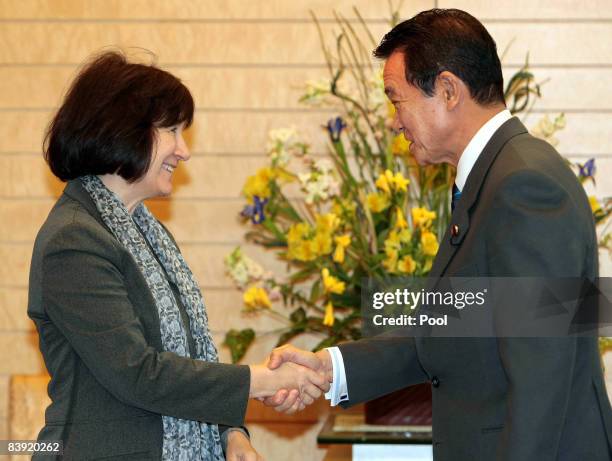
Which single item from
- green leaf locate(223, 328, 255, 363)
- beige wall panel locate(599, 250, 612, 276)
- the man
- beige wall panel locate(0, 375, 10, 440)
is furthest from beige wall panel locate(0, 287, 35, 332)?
beige wall panel locate(599, 250, 612, 276)

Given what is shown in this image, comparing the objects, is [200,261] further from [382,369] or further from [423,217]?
[382,369]

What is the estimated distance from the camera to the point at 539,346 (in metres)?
1.57

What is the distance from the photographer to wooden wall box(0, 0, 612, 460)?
323 cm

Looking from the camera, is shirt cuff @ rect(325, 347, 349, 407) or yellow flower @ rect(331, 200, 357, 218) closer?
shirt cuff @ rect(325, 347, 349, 407)

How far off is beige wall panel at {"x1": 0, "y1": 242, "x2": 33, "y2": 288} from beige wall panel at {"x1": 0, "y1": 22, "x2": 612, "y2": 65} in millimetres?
697

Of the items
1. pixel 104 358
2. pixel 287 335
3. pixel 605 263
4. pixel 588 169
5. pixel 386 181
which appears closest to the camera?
pixel 104 358

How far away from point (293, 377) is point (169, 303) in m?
0.45

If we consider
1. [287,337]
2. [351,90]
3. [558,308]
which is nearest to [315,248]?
[287,337]

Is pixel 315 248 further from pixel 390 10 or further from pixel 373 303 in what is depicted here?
pixel 390 10

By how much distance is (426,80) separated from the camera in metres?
1.95

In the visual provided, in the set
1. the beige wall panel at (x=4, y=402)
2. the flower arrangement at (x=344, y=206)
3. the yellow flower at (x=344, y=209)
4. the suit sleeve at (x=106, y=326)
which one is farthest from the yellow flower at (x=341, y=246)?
the beige wall panel at (x=4, y=402)

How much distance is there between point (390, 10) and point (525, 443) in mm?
2041

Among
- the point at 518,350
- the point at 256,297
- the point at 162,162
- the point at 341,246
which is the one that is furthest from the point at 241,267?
the point at 518,350

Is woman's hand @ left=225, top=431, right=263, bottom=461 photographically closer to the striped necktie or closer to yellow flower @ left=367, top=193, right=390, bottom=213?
the striped necktie
